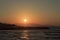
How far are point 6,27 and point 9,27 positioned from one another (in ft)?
2.33

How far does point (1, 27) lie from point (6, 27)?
1.09 meters

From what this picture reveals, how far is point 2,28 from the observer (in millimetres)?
30422

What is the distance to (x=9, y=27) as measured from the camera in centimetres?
3166

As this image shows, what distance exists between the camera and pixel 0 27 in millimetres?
30203

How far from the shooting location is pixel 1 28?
30.5 m

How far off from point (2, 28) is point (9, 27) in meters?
1.59

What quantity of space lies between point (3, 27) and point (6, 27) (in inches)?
37.9

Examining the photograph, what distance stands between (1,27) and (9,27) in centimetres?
180

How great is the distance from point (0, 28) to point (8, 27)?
1.49 meters

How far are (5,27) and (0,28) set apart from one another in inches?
33.7

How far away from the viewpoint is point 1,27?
3025 cm

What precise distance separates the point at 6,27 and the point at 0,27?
1.23 metres

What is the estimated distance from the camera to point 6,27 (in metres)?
31.1
